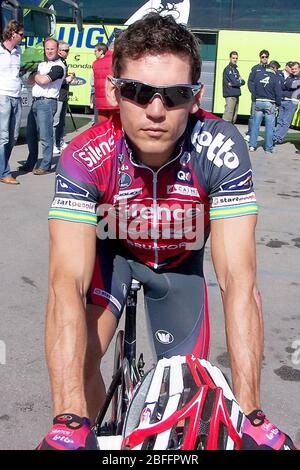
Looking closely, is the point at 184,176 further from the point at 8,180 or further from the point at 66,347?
the point at 8,180

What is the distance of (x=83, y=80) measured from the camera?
64.6 ft

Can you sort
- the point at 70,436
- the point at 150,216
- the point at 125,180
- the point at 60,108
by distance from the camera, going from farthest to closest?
the point at 60,108
the point at 150,216
the point at 125,180
the point at 70,436

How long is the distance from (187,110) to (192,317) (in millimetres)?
1004

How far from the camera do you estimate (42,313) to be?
183 inches

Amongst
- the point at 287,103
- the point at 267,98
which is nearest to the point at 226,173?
the point at 267,98

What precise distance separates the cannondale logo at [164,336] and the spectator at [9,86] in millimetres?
6134

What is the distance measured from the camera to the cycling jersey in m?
2.12

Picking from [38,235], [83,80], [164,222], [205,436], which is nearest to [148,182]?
[164,222]

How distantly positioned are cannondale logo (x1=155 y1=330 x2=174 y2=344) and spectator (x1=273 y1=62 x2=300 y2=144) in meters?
12.8

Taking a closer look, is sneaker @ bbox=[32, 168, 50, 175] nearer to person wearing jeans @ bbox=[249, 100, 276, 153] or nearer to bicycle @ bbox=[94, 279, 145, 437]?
person wearing jeans @ bbox=[249, 100, 276, 153]

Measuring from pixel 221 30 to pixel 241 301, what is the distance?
17.7m

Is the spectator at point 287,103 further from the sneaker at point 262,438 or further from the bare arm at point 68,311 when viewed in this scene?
the sneaker at point 262,438

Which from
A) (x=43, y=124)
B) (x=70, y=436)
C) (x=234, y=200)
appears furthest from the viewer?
(x=43, y=124)

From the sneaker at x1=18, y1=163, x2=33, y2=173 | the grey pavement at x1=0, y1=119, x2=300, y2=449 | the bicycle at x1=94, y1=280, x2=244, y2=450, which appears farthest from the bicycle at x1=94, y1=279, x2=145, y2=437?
the sneaker at x1=18, y1=163, x2=33, y2=173
